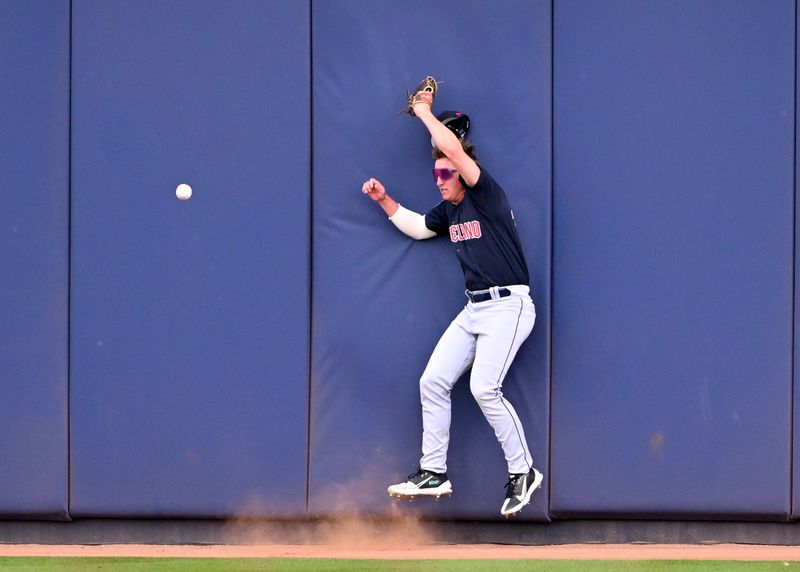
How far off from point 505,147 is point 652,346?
1262 millimetres

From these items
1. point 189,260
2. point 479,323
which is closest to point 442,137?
point 479,323

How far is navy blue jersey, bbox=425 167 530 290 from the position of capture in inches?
203

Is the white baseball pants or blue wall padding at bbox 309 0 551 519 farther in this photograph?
blue wall padding at bbox 309 0 551 519

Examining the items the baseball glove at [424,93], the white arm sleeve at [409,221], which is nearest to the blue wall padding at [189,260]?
the white arm sleeve at [409,221]

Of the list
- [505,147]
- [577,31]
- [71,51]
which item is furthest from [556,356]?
[71,51]

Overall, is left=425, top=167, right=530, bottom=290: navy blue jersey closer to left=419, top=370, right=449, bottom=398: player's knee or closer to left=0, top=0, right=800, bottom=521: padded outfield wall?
left=0, top=0, right=800, bottom=521: padded outfield wall

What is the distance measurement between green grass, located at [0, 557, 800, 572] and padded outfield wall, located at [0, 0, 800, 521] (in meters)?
0.38

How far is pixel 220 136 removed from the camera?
5527mm

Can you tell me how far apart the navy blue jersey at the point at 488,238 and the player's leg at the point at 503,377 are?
0.12 m

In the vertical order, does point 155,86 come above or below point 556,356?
above

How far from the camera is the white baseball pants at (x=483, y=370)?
5.16 meters

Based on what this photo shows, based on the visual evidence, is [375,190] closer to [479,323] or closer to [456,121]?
[456,121]

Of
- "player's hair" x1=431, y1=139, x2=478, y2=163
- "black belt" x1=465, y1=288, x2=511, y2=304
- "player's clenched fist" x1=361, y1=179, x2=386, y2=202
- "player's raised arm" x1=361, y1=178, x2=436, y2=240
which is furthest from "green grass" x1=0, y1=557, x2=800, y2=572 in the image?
"player's hair" x1=431, y1=139, x2=478, y2=163

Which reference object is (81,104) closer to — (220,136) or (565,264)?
(220,136)
